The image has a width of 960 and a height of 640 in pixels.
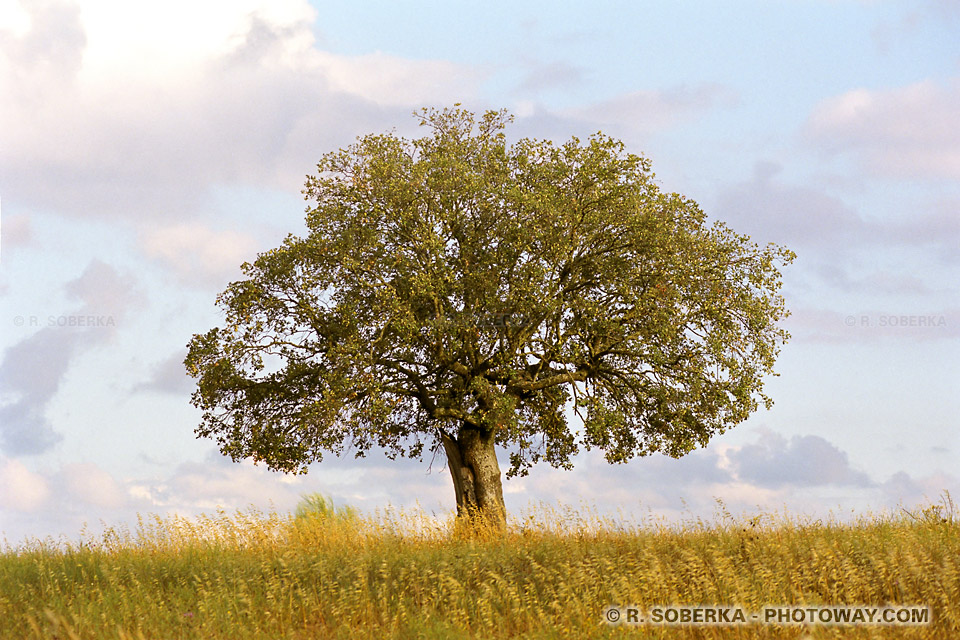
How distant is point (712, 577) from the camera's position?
1427 centimetres

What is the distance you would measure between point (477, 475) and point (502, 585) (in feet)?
34.3

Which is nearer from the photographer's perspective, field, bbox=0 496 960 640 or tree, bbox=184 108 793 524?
field, bbox=0 496 960 640

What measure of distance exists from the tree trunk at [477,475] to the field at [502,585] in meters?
4.74

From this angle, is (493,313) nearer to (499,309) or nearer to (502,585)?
(499,309)

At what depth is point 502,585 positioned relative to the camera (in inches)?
538

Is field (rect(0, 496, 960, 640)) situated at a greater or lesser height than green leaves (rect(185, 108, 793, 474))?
lesser

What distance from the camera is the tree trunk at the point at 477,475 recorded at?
78.2 feet

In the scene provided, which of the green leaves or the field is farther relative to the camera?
the green leaves

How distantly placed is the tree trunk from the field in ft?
15.5

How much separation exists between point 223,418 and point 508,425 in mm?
8587

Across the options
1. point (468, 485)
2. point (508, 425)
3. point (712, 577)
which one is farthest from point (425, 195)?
point (712, 577)

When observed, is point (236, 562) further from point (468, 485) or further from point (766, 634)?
point (766, 634)

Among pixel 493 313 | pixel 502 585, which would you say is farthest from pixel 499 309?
pixel 502 585

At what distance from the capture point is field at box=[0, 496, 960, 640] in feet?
41.0
